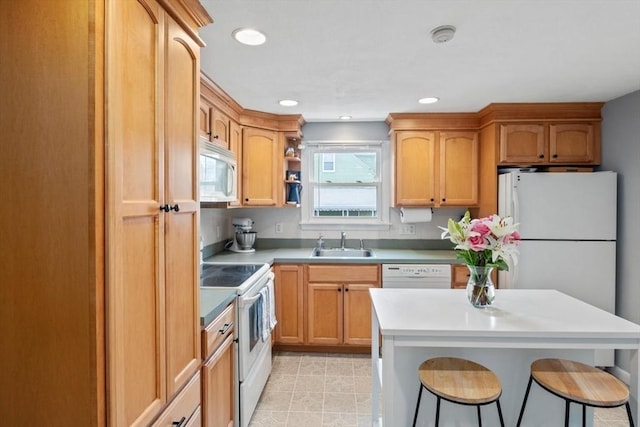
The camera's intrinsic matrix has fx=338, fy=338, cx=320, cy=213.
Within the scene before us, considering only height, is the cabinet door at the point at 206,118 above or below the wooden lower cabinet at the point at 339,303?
above

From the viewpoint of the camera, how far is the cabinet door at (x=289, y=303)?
3125 millimetres

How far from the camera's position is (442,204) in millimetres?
3330

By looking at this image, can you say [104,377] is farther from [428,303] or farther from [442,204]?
[442,204]

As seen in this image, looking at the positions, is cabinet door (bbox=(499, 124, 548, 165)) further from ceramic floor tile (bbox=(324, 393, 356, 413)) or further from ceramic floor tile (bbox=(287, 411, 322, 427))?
ceramic floor tile (bbox=(287, 411, 322, 427))

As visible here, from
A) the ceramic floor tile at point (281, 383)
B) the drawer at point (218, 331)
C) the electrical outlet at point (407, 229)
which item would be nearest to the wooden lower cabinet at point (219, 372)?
the drawer at point (218, 331)

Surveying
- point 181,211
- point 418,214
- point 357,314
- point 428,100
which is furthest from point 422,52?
point 357,314

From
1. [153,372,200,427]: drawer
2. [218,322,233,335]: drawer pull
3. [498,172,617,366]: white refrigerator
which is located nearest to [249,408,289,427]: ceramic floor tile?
[218,322,233,335]: drawer pull

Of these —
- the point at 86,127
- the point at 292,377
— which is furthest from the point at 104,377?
the point at 292,377

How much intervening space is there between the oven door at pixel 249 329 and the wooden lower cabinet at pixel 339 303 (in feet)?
2.43

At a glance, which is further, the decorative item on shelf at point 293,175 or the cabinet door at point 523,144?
the decorative item on shelf at point 293,175

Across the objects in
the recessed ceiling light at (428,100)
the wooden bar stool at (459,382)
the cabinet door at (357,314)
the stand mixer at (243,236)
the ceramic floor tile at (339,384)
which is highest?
the recessed ceiling light at (428,100)

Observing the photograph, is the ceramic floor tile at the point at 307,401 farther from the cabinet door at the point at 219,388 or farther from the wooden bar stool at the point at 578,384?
the wooden bar stool at the point at 578,384

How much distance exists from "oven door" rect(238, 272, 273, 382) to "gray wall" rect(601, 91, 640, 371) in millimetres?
2855

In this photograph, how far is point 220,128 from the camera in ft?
9.05
